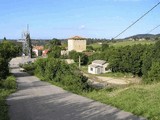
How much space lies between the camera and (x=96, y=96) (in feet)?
56.6

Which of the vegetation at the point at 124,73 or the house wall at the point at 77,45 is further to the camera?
the house wall at the point at 77,45

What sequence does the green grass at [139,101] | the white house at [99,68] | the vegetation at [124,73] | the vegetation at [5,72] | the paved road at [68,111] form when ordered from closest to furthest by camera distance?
1. the green grass at [139,101]
2. the paved road at [68,111]
3. the vegetation at [124,73]
4. the vegetation at [5,72]
5. the white house at [99,68]

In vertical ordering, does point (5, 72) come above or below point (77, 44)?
below

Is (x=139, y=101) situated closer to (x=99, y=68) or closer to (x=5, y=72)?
(x=5, y=72)

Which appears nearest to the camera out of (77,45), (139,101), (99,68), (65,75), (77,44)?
(139,101)

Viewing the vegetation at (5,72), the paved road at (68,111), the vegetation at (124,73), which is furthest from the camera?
the vegetation at (5,72)

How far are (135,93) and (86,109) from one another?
252cm

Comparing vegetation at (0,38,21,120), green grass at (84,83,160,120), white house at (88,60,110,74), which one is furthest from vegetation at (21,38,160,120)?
vegetation at (0,38,21,120)

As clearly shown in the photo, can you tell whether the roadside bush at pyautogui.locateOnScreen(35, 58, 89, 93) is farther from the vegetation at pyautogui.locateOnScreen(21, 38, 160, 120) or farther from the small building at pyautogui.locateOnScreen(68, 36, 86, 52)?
the small building at pyautogui.locateOnScreen(68, 36, 86, 52)

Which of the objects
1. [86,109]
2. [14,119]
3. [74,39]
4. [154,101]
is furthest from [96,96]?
[74,39]

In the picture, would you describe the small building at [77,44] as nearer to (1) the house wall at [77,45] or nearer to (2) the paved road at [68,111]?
(1) the house wall at [77,45]

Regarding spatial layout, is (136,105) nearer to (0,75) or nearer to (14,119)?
(14,119)

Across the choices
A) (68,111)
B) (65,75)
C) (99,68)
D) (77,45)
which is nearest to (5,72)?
(65,75)

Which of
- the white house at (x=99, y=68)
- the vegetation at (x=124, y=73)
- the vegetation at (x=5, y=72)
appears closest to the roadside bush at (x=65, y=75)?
the vegetation at (x=124, y=73)
